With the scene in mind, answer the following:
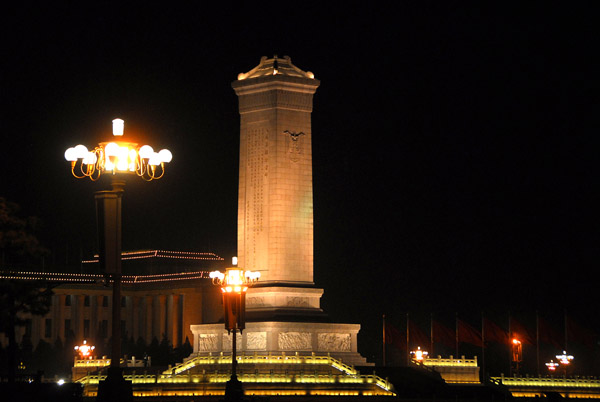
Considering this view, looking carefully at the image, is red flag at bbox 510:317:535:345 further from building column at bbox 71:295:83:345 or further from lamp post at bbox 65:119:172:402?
building column at bbox 71:295:83:345

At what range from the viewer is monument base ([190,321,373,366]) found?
156 ft

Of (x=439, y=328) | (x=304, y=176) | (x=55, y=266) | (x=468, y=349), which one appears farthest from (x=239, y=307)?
(x=55, y=266)

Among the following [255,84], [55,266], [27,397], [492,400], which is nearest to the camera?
[27,397]

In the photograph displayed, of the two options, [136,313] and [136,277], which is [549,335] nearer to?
[136,277]

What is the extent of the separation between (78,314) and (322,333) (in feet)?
143

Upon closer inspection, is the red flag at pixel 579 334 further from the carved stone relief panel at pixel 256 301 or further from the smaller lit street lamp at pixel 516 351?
the carved stone relief panel at pixel 256 301

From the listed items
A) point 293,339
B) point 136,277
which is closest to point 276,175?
point 293,339

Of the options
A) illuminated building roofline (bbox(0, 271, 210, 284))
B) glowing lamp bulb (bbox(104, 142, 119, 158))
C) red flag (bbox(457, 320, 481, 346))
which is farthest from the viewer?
illuminated building roofline (bbox(0, 271, 210, 284))

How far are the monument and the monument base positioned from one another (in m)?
0.05

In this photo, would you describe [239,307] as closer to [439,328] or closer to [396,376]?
[396,376]

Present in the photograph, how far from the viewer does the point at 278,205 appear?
49.3 metres

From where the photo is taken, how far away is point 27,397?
28.8m

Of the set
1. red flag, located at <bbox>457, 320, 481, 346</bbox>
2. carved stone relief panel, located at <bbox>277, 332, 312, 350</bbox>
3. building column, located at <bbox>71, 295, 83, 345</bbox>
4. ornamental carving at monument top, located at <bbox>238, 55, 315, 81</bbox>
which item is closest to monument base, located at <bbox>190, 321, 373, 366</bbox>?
carved stone relief panel, located at <bbox>277, 332, 312, 350</bbox>

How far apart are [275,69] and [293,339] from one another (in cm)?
1161
